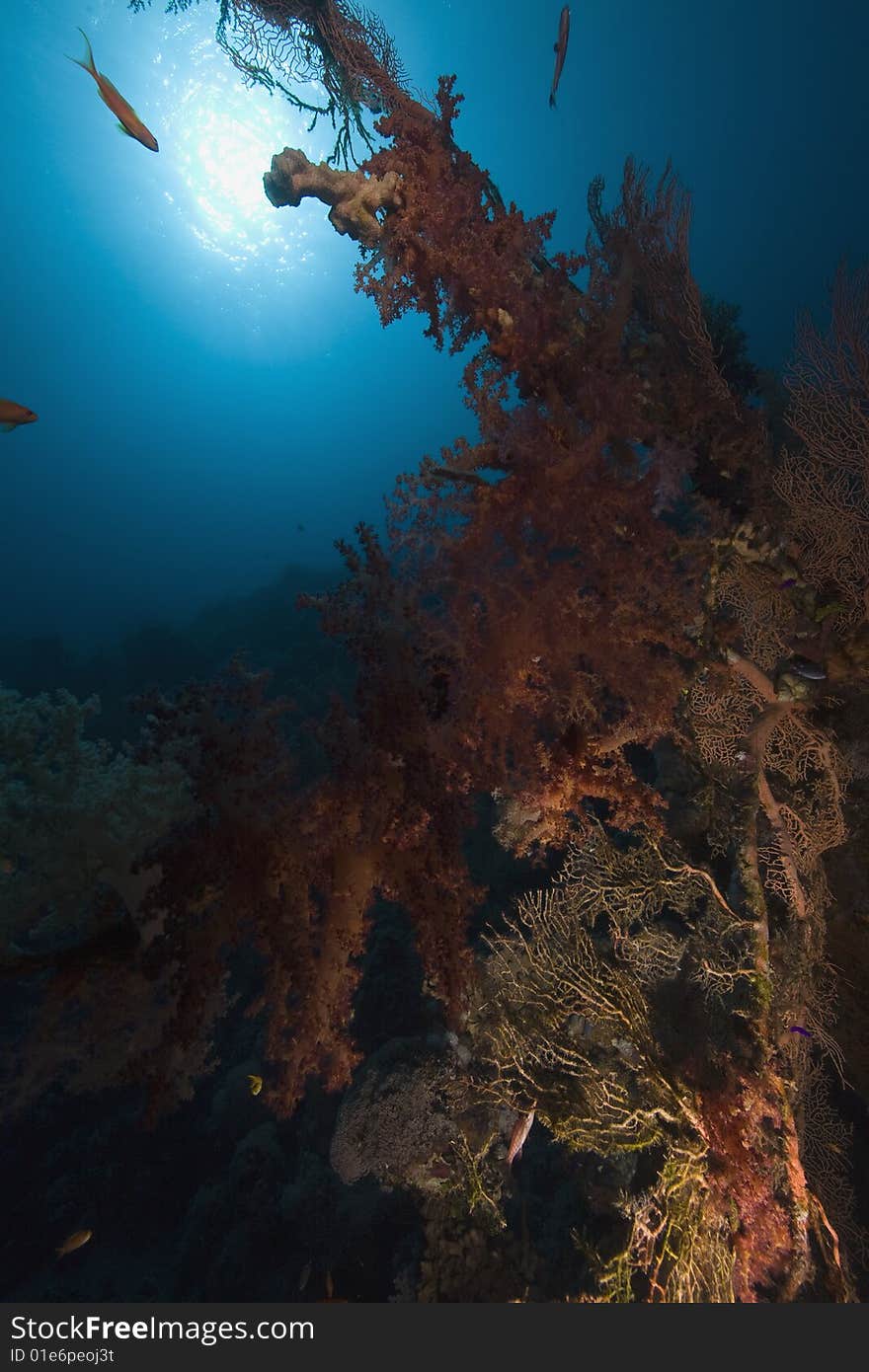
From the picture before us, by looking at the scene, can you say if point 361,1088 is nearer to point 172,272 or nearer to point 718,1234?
point 718,1234

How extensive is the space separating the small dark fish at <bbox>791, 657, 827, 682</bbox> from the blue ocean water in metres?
3.42

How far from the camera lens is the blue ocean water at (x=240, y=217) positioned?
34.7 m

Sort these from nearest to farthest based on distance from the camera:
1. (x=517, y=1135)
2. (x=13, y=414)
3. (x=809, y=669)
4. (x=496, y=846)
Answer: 1. (x=809, y=669)
2. (x=13, y=414)
3. (x=517, y=1135)
4. (x=496, y=846)

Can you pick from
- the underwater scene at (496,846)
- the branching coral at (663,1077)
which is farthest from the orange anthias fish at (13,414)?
the branching coral at (663,1077)

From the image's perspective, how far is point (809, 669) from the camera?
3.57 metres

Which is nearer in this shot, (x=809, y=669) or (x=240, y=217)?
Answer: (x=809, y=669)

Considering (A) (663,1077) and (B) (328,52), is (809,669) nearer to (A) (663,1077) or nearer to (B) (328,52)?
(A) (663,1077)

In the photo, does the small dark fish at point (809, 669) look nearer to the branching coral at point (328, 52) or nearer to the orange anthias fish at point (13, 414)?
the branching coral at point (328, 52)

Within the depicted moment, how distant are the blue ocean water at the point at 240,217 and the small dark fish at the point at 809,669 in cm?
342

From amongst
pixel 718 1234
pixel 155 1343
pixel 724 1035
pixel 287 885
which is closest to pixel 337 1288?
pixel 155 1343

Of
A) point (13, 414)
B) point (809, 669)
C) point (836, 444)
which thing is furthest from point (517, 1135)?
point (13, 414)

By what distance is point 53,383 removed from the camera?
3268 inches

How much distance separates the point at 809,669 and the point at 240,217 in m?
59.7

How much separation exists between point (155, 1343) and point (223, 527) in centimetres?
11060
